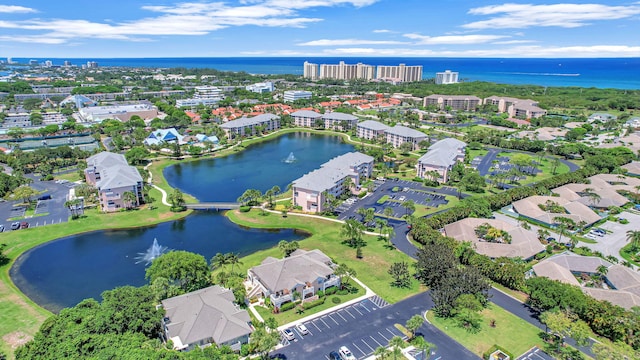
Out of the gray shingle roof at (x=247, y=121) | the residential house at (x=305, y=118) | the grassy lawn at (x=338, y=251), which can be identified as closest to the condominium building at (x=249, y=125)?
the gray shingle roof at (x=247, y=121)

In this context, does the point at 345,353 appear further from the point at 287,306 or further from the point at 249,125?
the point at 249,125

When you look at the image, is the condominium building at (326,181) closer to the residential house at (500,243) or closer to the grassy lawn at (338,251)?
the grassy lawn at (338,251)

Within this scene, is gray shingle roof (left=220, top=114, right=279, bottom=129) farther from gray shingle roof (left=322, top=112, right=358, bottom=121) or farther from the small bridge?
the small bridge

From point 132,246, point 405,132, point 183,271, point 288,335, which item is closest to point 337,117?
point 405,132

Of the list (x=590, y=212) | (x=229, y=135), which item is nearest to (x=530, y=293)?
(x=590, y=212)

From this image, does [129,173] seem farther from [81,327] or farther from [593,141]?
[593,141]

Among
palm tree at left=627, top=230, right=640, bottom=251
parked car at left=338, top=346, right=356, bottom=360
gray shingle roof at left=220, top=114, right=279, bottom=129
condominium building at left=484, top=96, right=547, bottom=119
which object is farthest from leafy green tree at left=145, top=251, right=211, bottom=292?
condominium building at left=484, top=96, right=547, bottom=119
